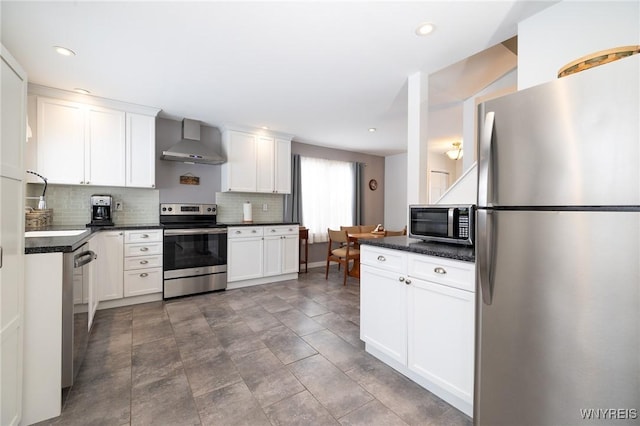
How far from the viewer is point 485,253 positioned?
45.5 inches

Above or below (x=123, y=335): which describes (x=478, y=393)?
above

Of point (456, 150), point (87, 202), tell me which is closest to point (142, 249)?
point (87, 202)

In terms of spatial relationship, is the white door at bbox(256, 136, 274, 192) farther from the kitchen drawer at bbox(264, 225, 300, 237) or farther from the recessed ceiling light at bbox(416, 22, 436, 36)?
the recessed ceiling light at bbox(416, 22, 436, 36)

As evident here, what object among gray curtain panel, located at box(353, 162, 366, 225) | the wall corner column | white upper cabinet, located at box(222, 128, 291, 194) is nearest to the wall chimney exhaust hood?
white upper cabinet, located at box(222, 128, 291, 194)

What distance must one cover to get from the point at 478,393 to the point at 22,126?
8.39 feet

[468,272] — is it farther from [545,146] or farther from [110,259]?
[110,259]

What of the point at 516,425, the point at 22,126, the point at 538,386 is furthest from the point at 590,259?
the point at 22,126

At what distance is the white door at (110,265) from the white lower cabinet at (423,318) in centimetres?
287

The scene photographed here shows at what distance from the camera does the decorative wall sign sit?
412 centimetres

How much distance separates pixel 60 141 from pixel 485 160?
4.13 meters

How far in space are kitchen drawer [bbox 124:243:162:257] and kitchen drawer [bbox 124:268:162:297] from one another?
207 millimetres

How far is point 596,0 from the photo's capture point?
1544mm

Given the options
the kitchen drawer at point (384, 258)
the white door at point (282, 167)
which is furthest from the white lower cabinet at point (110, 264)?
the kitchen drawer at point (384, 258)

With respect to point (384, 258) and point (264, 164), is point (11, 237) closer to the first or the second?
point (384, 258)
